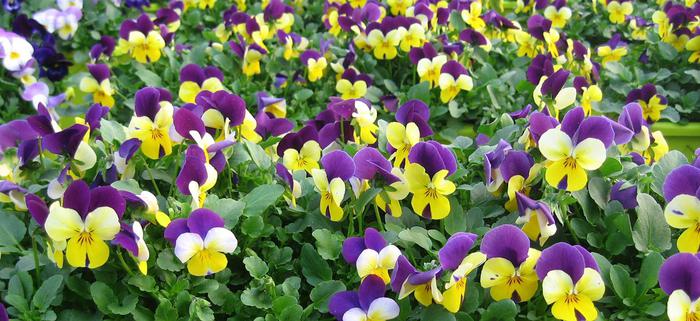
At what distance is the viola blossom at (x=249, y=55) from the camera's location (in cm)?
235

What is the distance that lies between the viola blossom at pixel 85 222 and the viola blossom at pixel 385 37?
136 cm

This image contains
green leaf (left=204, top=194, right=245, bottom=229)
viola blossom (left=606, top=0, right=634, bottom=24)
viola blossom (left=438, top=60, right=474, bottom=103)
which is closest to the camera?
green leaf (left=204, top=194, right=245, bottom=229)

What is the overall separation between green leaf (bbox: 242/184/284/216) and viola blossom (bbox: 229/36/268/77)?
115 cm

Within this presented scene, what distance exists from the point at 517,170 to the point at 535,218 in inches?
3.7

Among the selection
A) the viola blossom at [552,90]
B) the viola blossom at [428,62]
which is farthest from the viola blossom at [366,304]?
the viola blossom at [428,62]

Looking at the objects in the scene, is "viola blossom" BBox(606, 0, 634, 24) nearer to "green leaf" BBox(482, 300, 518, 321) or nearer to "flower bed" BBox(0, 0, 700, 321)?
"flower bed" BBox(0, 0, 700, 321)

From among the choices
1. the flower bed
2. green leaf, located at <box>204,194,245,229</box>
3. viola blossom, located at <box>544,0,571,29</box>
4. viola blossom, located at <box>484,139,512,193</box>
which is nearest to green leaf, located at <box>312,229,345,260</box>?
the flower bed

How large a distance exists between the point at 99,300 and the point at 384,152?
1.76 feet

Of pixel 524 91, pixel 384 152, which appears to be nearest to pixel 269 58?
pixel 524 91

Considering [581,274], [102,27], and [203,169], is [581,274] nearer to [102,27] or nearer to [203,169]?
[203,169]

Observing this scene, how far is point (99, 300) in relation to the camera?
112cm

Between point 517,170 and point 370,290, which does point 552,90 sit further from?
point 370,290

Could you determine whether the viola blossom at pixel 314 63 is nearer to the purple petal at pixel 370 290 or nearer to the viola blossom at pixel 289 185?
the viola blossom at pixel 289 185

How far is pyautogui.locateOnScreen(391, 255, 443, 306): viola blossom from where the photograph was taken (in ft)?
3.42
